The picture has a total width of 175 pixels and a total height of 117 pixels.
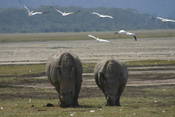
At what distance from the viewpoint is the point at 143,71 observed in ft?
190

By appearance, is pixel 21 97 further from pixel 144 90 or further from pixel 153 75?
pixel 153 75

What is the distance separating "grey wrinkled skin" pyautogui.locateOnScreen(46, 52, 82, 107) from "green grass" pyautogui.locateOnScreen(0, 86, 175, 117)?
57cm

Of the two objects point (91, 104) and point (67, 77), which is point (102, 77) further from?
point (67, 77)

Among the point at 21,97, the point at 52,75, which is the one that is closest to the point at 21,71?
the point at 21,97

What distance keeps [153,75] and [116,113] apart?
1053 inches

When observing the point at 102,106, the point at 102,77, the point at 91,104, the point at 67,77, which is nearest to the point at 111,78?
the point at 102,77

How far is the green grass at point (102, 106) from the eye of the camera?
2641cm

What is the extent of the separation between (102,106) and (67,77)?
2.11 meters

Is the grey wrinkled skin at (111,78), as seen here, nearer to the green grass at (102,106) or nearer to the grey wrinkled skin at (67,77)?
the green grass at (102,106)

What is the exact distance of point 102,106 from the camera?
99.3 feet

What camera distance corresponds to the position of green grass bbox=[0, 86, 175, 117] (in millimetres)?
26406

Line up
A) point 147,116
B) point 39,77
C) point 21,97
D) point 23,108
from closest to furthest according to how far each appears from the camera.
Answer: point 147,116 → point 23,108 → point 21,97 → point 39,77

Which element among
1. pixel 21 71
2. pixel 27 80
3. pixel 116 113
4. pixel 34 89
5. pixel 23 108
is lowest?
pixel 21 71

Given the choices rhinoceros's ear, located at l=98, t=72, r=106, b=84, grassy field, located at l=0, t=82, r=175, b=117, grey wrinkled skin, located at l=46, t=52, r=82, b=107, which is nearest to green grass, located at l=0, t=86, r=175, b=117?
grassy field, located at l=0, t=82, r=175, b=117
